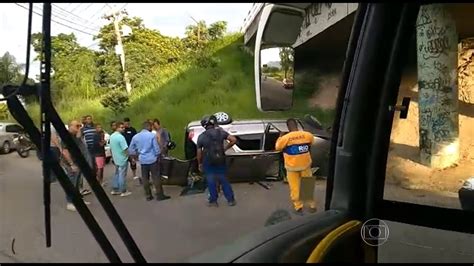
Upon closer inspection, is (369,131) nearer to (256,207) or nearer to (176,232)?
(256,207)

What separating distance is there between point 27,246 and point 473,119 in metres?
1.63

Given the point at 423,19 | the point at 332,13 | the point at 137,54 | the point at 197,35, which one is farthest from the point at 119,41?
the point at 423,19

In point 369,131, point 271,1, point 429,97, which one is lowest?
point 369,131

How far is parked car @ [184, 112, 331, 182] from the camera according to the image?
1.47 metres

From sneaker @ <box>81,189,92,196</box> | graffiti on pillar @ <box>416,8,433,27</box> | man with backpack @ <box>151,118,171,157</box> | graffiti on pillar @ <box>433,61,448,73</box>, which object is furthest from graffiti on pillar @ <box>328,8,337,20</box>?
sneaker @ <box>81,189,92,196</box>

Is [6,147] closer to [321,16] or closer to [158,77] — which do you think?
[158,77]

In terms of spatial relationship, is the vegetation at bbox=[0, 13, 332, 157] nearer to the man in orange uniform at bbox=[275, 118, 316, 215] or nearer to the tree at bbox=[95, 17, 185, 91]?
the tree at bbox=[95, 17, 185, 91]

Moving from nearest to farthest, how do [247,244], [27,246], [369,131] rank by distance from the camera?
[247,244], [27,246], [369,131]

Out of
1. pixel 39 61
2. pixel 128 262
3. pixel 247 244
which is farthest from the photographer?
pixel 247 244

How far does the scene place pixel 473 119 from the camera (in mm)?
1954

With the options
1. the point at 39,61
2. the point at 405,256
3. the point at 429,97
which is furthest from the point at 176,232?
the point at 429,97

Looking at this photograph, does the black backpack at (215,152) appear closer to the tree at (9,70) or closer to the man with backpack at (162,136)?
the man with backpack at (162,136)

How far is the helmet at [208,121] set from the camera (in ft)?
4.78

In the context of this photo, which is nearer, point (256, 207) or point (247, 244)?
point (247, 244)
